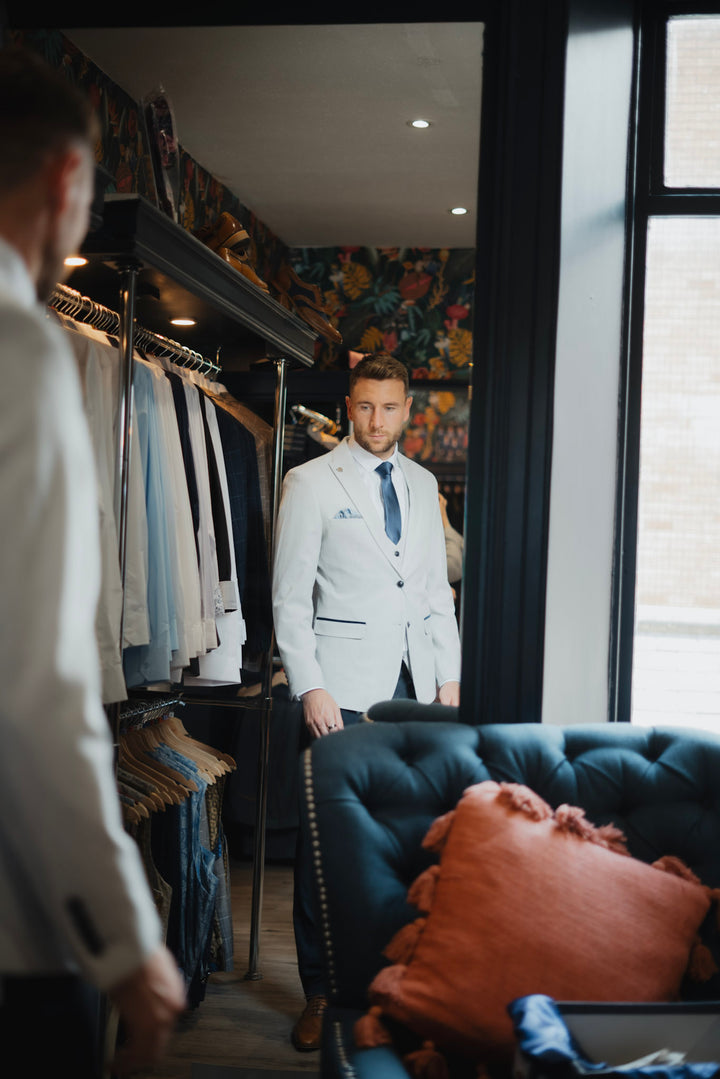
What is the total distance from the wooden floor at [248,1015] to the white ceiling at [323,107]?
281 centimetres

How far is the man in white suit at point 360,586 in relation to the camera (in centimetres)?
263

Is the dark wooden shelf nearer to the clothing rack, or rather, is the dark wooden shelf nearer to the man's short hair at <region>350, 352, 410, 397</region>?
the clothing rack

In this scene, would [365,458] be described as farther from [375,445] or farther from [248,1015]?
[248,1015]

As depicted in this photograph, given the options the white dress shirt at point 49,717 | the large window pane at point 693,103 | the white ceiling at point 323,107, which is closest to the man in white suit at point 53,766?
the white dress shirt at point 49,717

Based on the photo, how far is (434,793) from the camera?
1674mm

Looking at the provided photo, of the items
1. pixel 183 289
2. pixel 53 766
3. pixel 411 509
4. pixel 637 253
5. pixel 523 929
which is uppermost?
pixel 637 253

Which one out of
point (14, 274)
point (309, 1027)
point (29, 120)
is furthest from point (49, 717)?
point (309, 1027)

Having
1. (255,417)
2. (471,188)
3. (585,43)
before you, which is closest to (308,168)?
(471,188)

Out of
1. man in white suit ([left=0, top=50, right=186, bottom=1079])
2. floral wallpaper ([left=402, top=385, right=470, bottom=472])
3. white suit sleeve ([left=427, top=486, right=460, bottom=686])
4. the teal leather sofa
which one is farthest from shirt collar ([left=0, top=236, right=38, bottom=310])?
floral wallpaper ([left=402, top=385, right=470, bottom=472])

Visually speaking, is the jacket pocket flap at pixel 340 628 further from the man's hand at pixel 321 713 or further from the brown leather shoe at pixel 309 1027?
the brown leather shoe at pixel 309 1027

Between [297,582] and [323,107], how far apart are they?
2.13 m

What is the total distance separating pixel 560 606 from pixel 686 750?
41cm

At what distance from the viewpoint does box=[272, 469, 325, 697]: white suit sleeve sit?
8.66 feet

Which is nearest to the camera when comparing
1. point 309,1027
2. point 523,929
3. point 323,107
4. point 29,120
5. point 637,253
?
point 29,120
